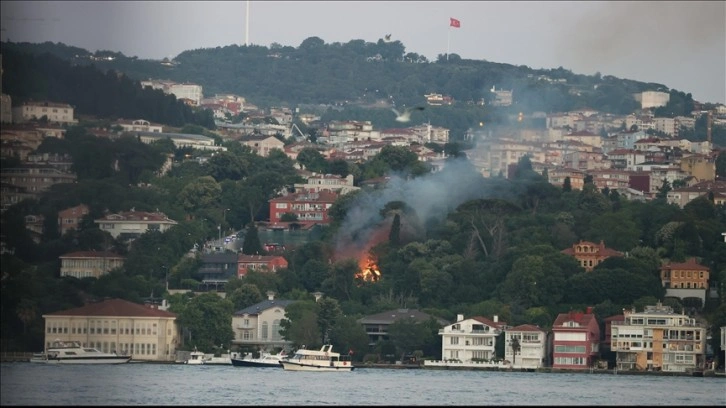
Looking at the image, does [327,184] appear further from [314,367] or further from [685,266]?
[314,367]

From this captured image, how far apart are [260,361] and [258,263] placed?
8525mm

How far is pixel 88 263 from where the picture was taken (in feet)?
163

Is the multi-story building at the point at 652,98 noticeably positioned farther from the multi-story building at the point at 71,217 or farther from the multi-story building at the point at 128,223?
the multi-story building at the point at 71,217

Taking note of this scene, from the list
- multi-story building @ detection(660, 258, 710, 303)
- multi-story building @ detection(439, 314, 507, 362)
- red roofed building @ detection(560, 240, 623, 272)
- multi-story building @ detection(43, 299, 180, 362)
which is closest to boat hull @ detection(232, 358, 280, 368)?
multi-story building @ detection(43, 299, 180, 362)

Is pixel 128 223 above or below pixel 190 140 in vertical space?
below

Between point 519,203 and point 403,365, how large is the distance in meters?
13.9

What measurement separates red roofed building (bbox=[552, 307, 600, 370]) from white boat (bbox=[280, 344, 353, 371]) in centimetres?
479

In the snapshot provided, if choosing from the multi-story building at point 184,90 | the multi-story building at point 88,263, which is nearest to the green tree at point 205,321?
the multi-story building at point 88,263

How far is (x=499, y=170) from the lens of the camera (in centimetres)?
6944

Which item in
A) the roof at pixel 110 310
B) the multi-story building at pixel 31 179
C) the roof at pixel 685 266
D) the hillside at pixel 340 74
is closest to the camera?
the multi-story building at pixel 31 179

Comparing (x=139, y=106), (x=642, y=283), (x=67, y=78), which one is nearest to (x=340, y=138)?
(x=139, y=106)

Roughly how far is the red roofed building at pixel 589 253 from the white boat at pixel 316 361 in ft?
29.6

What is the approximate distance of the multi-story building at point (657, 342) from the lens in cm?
5091

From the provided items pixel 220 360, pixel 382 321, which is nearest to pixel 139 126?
pixel 382 321
